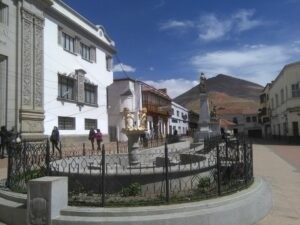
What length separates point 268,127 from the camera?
236 feet

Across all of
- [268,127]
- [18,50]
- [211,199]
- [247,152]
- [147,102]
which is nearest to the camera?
[211,199]

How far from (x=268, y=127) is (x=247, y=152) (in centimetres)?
6524

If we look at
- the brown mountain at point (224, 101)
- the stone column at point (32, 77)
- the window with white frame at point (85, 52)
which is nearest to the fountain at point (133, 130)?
the stone column at point (32, 77)

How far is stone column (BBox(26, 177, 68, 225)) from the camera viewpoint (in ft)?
20.8

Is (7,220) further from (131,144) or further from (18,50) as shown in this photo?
(18,50)

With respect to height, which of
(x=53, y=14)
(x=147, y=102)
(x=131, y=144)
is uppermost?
(x=53, y=14)

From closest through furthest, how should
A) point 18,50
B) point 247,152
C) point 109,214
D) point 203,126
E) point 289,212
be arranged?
1. point 109,214
2. point 289,212
3. point 247,152
4. point 18,50
5. point 203,126

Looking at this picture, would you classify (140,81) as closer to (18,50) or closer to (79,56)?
(79,56)

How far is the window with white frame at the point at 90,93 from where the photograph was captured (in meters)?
31.6

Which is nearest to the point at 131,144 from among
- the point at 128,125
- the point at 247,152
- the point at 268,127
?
→ the point at 128,125

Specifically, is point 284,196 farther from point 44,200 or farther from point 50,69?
point 50,69

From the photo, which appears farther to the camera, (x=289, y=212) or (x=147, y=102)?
(x=147, y=102)

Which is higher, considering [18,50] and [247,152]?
[18,50]

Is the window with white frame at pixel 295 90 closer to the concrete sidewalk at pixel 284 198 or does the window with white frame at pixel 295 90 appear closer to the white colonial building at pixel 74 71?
the white colonial building at pixel 74 71
